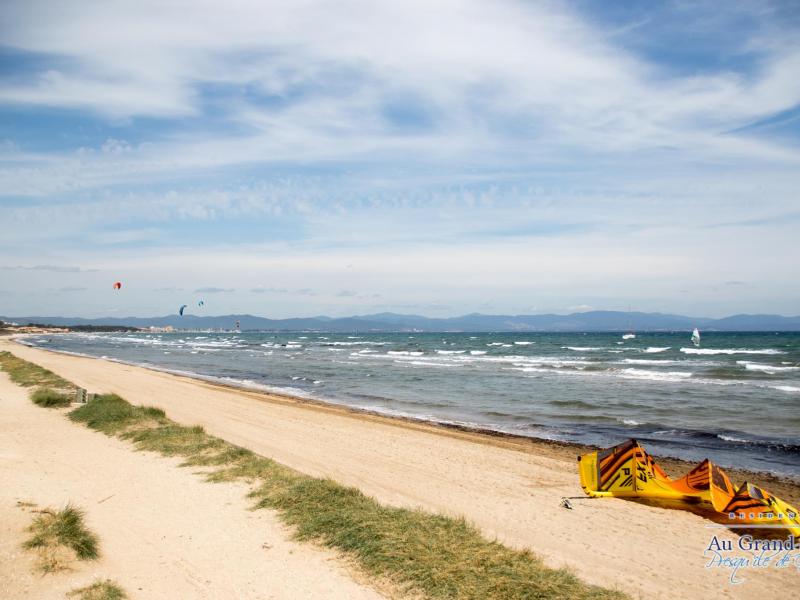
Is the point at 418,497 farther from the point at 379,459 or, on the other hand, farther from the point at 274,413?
the point at 274,413

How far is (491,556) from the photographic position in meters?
5.53

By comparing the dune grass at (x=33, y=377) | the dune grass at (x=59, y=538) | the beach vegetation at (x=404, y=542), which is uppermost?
the dune grass at (x=59, y=538)

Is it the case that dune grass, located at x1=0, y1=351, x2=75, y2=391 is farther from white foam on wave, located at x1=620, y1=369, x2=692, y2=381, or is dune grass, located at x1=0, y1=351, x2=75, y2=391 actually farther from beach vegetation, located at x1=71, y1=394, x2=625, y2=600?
white foam on wave, located at x1=620, y1=369, x2=692, y2=381

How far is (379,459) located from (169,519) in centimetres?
488

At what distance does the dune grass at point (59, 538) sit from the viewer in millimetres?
5264

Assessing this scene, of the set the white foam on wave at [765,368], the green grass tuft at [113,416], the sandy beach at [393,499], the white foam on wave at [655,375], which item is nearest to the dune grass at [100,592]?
the sandy beach at [393,499]

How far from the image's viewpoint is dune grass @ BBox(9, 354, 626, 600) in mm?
4977

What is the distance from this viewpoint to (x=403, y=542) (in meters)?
5.80

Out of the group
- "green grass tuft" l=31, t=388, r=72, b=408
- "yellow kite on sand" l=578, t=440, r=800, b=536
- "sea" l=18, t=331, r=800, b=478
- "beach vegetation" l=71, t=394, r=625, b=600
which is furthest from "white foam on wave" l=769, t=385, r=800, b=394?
A: "green grass tuft" l=31, t=388, r=72, b=408

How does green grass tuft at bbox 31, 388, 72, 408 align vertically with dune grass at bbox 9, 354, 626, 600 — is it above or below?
above

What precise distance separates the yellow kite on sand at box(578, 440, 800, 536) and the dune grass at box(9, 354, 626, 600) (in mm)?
3270

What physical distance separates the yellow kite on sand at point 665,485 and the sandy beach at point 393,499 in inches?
11.8

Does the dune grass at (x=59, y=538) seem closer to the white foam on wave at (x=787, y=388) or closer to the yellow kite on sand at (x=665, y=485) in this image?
the yellow kite on sand at (x=665, y=485)

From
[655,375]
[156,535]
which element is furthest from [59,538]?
[655,375]
